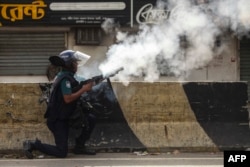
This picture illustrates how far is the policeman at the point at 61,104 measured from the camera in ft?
24.4

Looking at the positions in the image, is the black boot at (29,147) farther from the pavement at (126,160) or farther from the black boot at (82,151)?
the black boot at (82,151)

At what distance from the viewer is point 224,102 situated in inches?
333

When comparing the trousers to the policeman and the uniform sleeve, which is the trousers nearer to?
the policeman

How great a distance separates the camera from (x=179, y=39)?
848 cm

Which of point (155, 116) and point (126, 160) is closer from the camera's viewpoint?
point (126, 160)

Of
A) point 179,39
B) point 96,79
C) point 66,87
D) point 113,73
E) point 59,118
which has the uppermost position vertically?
point 179,39

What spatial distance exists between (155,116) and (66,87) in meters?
1.70

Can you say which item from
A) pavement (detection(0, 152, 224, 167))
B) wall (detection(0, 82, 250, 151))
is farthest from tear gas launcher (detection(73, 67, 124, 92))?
pavement (detection(0, 152, 224, 167))

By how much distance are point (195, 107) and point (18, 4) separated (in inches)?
355

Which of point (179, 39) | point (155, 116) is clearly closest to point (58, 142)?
point (155, 116)

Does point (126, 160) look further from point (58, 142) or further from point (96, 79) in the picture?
point (96, 79)

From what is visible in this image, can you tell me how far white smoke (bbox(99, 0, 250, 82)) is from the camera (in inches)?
326

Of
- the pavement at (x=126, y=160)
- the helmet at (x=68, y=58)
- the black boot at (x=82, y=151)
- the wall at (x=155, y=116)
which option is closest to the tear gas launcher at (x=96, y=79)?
the helmet at (x=68, y=58)

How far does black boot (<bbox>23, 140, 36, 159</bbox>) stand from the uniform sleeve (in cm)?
86
